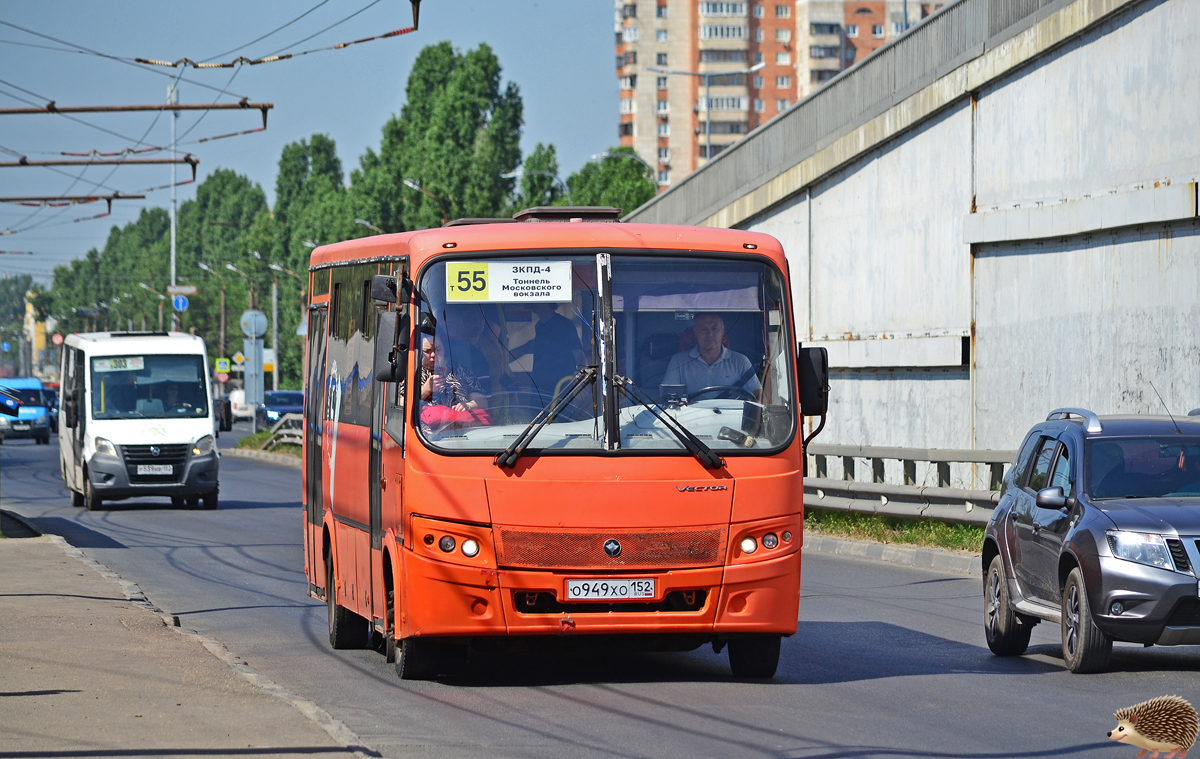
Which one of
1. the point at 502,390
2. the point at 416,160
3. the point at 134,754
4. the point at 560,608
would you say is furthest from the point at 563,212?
the point at 416,160

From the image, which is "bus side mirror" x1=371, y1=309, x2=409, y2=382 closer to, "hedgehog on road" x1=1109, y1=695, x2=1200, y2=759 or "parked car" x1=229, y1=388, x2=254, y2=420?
"hedgehog on road" x1=1109, y1=695, x2=1200, y2=759

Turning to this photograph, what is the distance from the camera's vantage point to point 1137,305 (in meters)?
19.5

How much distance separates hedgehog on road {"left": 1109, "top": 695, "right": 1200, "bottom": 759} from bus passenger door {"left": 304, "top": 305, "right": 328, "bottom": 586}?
720 centimetres

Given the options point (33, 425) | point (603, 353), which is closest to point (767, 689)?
point (603, 353)

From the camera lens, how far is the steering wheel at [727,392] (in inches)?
386

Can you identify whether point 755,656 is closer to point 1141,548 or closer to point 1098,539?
point 1098,539

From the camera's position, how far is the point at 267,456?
49656 mm

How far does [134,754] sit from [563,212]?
17.4ft

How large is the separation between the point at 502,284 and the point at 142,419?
20.0 m

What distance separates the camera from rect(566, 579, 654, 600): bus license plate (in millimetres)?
9391

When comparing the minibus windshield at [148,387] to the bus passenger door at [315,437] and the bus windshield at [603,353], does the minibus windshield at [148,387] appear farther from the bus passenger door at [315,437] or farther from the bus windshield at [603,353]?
the bus windshield at [603,353]

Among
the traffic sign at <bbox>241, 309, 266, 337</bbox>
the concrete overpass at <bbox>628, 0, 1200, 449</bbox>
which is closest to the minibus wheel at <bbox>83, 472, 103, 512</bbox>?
the concrete overpass at <bbox>628, 0, 1200, 449</bbox>

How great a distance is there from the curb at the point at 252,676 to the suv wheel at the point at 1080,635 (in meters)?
4.31

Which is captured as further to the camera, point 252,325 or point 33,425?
point 33,425
